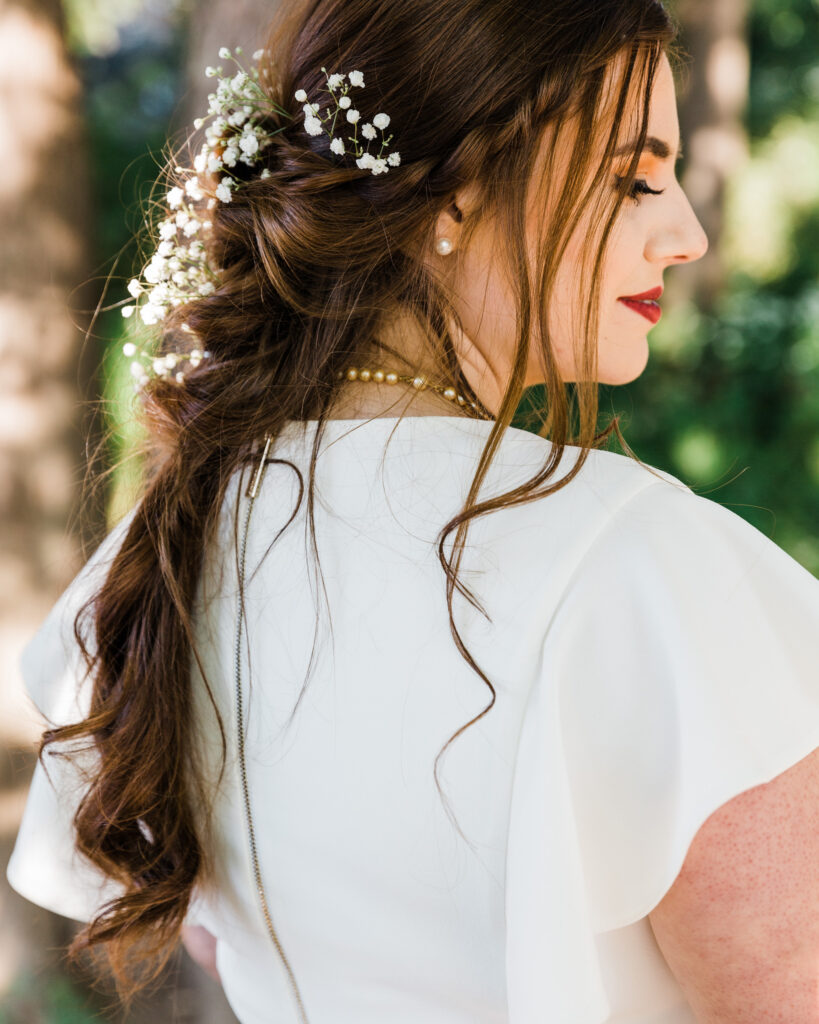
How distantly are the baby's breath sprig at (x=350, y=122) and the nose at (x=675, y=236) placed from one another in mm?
332

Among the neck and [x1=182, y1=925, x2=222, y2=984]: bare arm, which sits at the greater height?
the neck

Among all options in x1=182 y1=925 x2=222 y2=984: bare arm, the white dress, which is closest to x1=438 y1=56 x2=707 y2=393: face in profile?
the white dress

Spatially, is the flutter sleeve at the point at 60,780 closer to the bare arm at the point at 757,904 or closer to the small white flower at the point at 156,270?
the small white flower at the point at 156,270

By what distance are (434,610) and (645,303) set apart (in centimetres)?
56

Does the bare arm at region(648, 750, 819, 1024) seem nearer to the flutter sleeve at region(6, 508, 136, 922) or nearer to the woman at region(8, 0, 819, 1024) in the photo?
the woman at region(8, 0, 819, 1024)

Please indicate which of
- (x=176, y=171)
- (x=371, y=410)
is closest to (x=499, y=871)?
(x=371, y=410)

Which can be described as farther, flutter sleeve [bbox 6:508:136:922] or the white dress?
flutter sleeve [bbox 6:508:136:922]

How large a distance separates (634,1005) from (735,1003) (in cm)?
12

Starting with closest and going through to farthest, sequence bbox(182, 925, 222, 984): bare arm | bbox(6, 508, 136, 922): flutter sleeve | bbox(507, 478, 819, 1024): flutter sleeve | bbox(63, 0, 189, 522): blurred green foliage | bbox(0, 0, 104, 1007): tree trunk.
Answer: bbox(507, 478, 819, 1024): flutter sleeve
bbox(6, 508, 136, 922): flutter sleeve
bbox(182, 925, 222, 984): bare arm
bbox(0, 0, 104, 1007): tree trunk
bbox(63, 0, 189, 522): blurred green foliage

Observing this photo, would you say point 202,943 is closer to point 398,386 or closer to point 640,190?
point 398,386

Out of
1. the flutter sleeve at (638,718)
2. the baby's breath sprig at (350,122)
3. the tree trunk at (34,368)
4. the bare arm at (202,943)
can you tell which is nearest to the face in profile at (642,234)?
the baby's breath sprig at (350,122)

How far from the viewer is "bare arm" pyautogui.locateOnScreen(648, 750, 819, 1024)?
0.85 m

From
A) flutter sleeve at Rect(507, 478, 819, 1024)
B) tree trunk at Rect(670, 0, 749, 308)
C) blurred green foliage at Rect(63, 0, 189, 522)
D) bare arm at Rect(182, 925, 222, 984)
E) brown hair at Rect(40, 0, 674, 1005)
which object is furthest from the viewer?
blurred green foliage at Rect(63, 0, 189, 522)

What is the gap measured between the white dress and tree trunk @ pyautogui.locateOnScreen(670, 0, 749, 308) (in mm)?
3782
